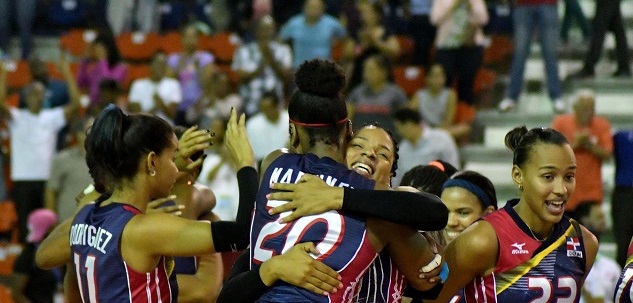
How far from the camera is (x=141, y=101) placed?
12062 mm

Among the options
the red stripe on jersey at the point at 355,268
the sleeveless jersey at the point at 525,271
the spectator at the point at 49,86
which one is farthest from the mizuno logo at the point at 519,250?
the spectator at the point at 49,86

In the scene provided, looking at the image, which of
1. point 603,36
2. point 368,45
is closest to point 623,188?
point 603,36

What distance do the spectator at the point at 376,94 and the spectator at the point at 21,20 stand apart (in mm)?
4690

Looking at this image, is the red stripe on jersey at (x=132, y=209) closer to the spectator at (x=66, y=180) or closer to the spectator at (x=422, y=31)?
the spectator at (x=66, y=180)

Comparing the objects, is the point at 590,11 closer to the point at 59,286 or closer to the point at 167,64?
the point at 167,64

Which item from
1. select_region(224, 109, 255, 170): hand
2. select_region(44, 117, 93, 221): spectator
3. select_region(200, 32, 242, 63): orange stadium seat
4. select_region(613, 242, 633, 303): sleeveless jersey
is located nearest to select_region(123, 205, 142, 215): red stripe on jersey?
select_region(224, 109, 255, 170): hand

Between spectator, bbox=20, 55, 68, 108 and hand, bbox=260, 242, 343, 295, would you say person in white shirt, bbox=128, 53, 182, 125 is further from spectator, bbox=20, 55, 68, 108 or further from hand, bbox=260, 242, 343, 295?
hand, bbox=260, 242, 343, 295

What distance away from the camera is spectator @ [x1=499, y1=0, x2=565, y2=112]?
1088 centimetres

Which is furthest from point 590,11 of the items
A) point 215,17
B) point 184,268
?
point 184,268

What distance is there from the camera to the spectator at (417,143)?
9625 mm

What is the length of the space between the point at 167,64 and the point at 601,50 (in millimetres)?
4596

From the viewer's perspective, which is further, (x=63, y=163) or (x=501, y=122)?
(x=501, y=122)

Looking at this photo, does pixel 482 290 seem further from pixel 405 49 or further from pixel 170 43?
pixel 170 43

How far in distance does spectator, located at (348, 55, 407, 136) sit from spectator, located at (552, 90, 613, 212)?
163cm
